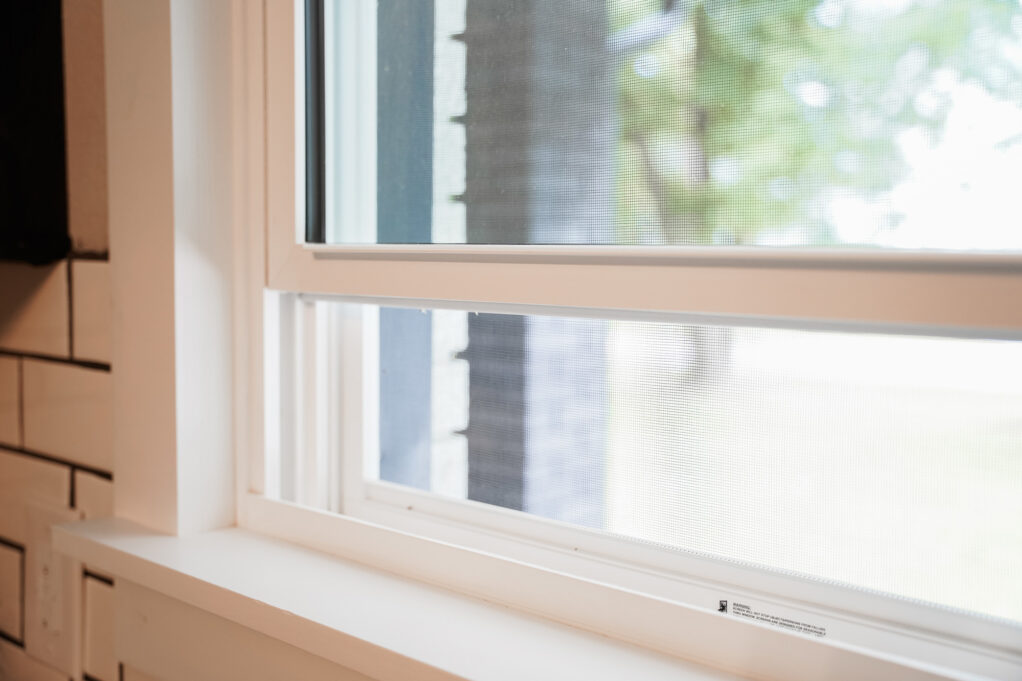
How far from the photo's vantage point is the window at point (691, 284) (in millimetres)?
533

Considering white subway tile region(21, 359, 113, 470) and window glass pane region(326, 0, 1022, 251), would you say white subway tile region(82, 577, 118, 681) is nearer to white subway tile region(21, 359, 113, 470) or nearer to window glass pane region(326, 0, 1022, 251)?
white subway tile region(21, 359, 113, 470)

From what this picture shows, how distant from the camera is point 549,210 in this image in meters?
0.70

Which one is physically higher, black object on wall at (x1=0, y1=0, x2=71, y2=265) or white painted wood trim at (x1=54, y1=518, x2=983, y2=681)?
black object on wall at (x1=0, y1=0, x2=71, y2=265)

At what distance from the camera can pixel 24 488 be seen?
1163 mm

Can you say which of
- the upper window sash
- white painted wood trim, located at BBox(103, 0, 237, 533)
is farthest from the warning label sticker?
white painted wood trim, located at BBox(103, 0, 237, 533)

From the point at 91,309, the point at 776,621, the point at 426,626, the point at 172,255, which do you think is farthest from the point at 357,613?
the point at 91,309

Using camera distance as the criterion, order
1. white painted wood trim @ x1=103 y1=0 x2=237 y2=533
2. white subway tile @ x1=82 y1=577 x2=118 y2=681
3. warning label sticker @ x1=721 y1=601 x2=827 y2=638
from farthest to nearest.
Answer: white subway tile @ x1=82 y1=577 x2=118 y2=681 < white painted wood trim @ x1=103 y1=0 x2=237 y2=533 < warning label sticker @ x1=721 y1=601 x2=827 y2=638

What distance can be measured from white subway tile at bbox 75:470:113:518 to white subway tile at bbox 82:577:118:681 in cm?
9

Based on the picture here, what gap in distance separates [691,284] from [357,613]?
42 cm

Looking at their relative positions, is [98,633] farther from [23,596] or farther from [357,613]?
[357,613]

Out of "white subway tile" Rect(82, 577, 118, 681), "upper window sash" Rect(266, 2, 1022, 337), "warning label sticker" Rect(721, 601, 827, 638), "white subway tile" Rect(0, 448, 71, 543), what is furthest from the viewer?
"white subway tile" Rect(0, 448, 71, 543)

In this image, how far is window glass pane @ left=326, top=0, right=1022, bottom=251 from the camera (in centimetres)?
52

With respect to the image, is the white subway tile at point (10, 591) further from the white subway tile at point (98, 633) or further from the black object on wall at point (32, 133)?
the black object on wall at point (32, 133)

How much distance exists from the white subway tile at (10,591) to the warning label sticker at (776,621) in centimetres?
104
